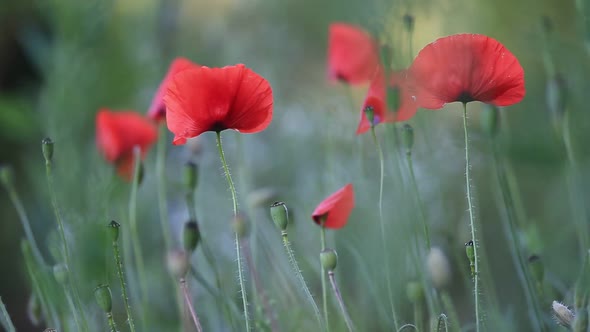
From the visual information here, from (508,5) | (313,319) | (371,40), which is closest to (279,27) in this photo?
(508,5)

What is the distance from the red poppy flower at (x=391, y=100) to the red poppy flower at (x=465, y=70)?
0.03 meters

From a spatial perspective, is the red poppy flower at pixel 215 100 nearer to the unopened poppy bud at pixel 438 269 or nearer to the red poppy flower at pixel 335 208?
the red poppy flower at pixel 335 208

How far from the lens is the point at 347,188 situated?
72 cm

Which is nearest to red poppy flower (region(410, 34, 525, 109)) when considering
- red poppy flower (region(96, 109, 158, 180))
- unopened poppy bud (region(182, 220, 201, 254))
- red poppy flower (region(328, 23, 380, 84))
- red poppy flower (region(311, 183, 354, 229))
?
red poppy flower (region(311, 183, 354, 229))

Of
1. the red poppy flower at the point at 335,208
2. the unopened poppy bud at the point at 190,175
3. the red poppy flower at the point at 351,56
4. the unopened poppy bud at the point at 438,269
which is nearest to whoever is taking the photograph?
the unopened poppy bud at the point at 438,269

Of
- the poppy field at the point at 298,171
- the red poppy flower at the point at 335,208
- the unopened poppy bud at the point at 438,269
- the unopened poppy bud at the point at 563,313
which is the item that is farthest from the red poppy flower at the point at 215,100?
the unopened poppy bud at the point at 563,313

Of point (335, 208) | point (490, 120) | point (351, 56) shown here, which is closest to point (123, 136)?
point (351, 56)

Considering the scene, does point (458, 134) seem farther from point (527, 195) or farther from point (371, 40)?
point (371, 40)

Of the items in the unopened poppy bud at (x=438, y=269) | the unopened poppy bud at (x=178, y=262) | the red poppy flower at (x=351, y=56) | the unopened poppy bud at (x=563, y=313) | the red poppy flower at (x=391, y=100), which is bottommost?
the unopened poppy bud at (x=563, y=313)

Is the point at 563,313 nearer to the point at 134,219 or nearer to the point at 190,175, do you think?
the point at 190,175

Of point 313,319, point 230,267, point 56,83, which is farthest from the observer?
point 56,83

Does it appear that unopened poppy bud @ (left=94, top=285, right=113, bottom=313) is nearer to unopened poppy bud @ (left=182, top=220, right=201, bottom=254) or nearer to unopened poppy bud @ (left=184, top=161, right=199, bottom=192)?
unopened poppy bud @ (left=182, top=220, right=201, bottom=254)

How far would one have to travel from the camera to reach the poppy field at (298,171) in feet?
2.27

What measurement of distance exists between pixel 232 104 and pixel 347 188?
14 centimetres
